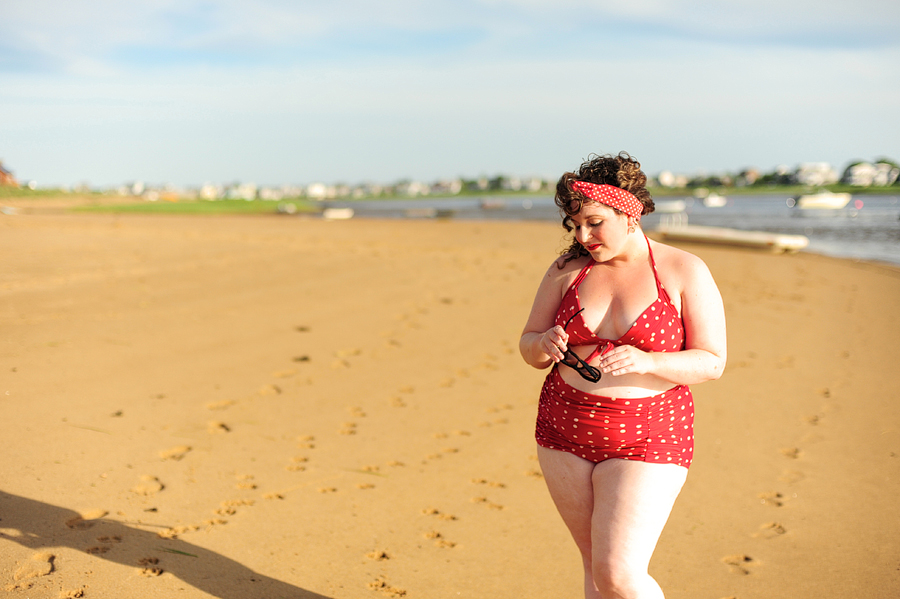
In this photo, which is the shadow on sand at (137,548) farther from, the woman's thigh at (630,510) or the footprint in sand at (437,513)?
the woman's thigh at (630,510)

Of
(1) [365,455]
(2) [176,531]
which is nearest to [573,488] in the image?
(2) [176,531]

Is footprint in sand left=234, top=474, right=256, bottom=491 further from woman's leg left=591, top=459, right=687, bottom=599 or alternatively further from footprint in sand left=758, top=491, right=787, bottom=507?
footprint in sand left=758, top=491, right=787, bottom=507

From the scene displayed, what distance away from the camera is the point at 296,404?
6613 mm

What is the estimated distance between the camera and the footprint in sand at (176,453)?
5.21 metres

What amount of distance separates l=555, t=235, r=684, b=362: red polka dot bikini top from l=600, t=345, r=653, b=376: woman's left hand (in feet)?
0.35

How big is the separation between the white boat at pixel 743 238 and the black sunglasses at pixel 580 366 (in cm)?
2218

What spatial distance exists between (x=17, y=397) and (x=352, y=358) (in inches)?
142

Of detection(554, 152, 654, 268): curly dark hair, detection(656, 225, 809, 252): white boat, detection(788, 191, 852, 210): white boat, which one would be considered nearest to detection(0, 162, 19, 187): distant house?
detection(656, 225, 809, 252): white boat

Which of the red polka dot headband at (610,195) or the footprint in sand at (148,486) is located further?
the footprint in sand at (148,486)

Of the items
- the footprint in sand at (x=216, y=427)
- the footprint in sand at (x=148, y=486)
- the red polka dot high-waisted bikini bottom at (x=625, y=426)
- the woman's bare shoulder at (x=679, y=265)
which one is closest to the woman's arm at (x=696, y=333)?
the woman's bare shoulder at (x=679, y=265)

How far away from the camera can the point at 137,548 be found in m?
3.84

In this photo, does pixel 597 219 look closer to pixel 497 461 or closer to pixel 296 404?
pixel 497 461

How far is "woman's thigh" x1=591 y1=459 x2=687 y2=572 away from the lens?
2293 mm

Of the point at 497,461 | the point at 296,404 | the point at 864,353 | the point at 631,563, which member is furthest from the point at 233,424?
the point at 864,353
